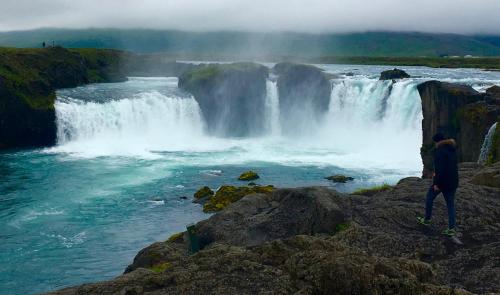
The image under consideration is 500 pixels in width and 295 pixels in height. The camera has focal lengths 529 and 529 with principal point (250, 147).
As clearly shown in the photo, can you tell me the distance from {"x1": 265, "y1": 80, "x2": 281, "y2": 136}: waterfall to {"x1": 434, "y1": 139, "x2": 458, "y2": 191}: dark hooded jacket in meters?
57.7

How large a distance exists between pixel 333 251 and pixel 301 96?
6391 centimetres

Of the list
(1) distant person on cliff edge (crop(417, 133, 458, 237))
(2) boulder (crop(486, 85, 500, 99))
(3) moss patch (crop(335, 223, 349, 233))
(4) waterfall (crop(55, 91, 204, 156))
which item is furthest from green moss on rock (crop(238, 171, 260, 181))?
(1) distant person on cliff edge (crop(417, 133, 458, 237))

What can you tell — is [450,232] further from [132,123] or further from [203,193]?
[132,123]

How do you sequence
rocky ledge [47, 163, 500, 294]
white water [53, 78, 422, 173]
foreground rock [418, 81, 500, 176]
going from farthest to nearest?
white water [53, 78, 422, 173] < foreground rock [418, 81, 500, 176] < rocky ledge [47, 163, 500, 294]

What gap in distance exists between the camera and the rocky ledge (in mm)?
8336

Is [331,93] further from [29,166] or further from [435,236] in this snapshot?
[435,236]

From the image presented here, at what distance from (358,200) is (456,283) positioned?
624 centimetres

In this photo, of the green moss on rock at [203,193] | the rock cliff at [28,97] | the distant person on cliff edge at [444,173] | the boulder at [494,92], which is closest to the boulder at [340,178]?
the green moss on rock at [203,193]

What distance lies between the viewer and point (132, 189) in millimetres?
38625

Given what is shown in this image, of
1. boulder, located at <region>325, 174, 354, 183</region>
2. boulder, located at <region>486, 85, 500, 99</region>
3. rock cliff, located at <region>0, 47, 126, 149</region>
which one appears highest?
boulder, located at <region>486, 85, 500, 99</region>

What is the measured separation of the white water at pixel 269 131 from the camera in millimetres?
53469

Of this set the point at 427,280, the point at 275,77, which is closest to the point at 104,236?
the point at 427,280

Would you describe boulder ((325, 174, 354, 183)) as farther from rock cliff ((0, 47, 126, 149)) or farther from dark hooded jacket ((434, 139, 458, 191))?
rock cliff ((0, 47, 126, 149))

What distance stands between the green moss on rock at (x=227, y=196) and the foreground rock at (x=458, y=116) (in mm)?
12711
